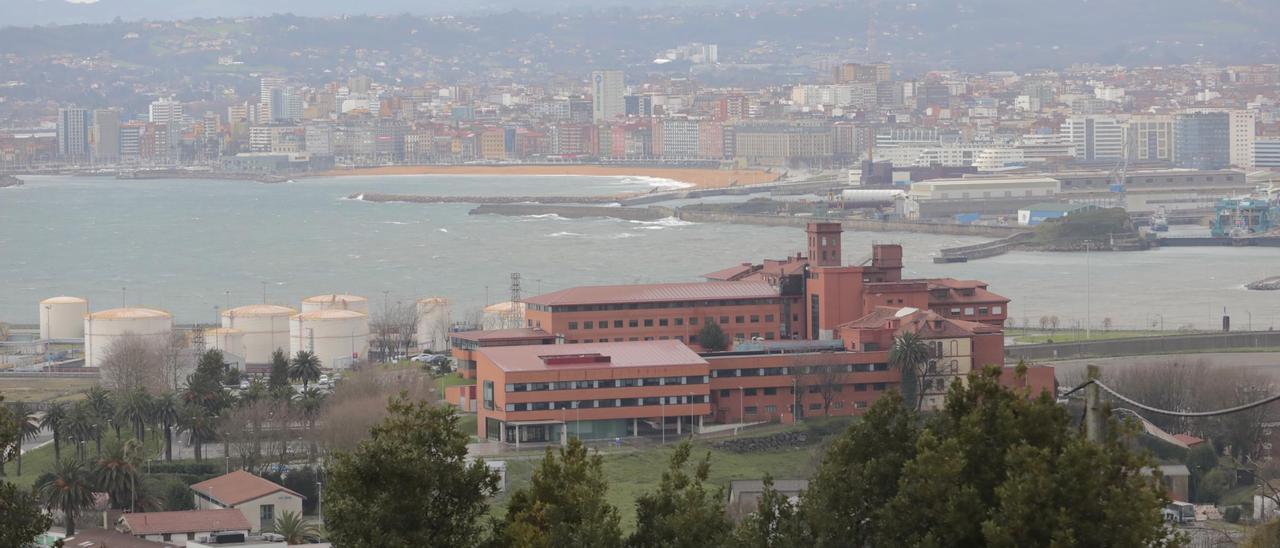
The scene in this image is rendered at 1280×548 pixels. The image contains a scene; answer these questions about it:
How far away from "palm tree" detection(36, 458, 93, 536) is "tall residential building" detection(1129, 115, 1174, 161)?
4455cm

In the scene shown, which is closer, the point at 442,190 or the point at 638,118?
the point at 442,190

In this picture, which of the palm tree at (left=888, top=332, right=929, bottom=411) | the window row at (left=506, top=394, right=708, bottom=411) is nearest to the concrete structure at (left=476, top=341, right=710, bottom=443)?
the window row at (left=506, top=394, right=708, bottom=411)

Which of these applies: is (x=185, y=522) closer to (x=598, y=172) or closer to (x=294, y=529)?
(x=294, y=529)

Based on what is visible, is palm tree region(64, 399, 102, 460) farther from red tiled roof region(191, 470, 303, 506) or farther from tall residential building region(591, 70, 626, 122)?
tall residential building region(591, 70, 626, 122)

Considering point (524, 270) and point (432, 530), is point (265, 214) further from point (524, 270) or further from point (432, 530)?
point (432, 530)

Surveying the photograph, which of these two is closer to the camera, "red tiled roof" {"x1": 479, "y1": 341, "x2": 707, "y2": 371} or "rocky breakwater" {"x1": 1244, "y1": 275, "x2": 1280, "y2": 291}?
"red tiled roof" {"x1": 479, "y1": 341, "x2": 707, "y2": 371}

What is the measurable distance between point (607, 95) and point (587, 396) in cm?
6571

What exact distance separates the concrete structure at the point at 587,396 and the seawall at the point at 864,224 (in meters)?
18.7

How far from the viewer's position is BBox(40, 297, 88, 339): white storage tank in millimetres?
20828

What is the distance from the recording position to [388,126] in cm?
7306

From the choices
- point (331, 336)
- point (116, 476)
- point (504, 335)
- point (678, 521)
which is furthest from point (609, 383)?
point (678, 521)

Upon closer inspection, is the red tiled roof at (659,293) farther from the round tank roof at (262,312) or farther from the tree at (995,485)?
the tree at (995,485)

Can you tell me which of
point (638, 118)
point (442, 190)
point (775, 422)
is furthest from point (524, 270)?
point (638, 118)

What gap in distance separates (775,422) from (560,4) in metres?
160
